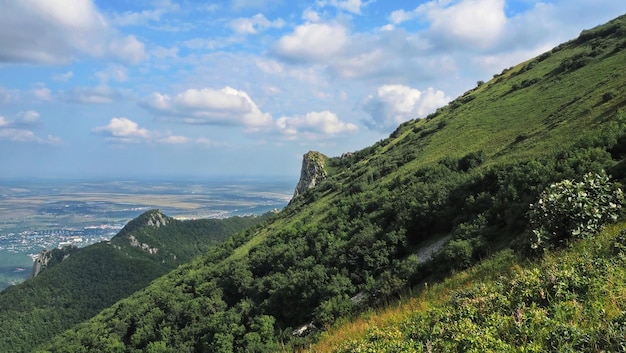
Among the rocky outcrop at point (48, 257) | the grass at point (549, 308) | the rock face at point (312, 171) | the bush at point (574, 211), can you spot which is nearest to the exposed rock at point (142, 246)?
the rocky outcrop at point (48, 257)

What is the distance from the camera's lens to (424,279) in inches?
653

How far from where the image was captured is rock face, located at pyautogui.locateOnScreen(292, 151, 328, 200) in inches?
4002

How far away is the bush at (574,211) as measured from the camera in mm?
9188

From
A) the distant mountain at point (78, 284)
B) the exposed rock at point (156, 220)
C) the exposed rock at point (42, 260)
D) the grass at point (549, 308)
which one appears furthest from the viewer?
the exposed rock at point (156, 220)

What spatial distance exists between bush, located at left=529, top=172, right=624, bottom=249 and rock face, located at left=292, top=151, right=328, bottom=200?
293 ft

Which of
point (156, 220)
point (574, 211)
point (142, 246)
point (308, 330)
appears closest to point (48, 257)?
point (142, 246)

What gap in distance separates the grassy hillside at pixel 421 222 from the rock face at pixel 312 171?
4548cm

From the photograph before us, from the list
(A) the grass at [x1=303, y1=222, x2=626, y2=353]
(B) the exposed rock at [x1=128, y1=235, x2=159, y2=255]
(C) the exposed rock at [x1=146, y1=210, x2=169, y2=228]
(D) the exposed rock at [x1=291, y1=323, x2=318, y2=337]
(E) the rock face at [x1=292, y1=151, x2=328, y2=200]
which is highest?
(E) the rock face at [x1=292, y1=151, x2=328, y2=200]

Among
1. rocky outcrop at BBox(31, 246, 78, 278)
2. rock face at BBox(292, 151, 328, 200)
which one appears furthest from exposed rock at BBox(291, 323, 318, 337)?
rocky outcrop at BBox(31, 246, 78, 278)

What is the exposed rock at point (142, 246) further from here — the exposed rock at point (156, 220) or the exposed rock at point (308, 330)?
the exposed rock at point (308, 330)

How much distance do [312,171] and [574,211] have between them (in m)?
95.3

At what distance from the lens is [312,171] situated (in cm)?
10425

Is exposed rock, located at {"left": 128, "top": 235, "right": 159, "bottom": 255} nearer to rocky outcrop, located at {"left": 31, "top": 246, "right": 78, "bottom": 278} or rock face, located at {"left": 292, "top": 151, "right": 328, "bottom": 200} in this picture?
rocky outcrop, located at {"left": 31, "top": 246, "right": 78, "bottom": 278}

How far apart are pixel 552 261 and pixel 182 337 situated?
36.9 m
